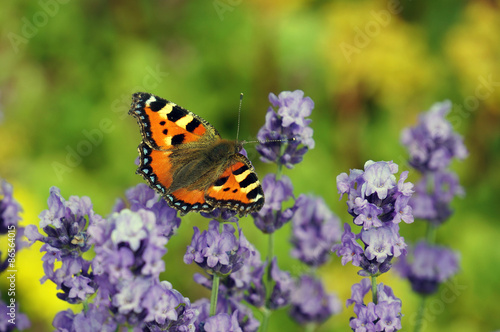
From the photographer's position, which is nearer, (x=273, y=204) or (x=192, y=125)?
(x=273, y=204)

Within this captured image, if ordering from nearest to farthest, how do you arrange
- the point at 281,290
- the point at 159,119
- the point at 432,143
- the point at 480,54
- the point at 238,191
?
the point at 238,191 < the point at 281,290 < the point at 159,119 < the point at 432,143 < the point at 480,54

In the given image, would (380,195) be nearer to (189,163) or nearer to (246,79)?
(189,163)

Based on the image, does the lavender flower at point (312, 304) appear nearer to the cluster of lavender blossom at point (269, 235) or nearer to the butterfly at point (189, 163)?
the cluster of lavender blossom at point (269, 235)

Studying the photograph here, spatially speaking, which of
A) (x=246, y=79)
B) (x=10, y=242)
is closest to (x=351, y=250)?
(x=10, y=242)

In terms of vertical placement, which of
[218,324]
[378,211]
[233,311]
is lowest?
[218,324]

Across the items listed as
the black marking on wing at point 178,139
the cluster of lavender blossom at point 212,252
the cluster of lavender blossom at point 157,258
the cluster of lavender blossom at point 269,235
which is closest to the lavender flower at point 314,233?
the cluster of lavender blossom at point 157,258
